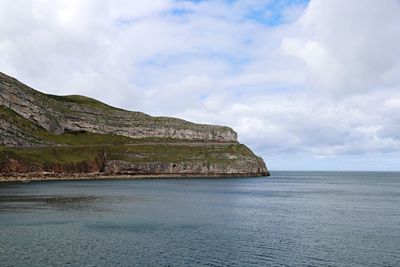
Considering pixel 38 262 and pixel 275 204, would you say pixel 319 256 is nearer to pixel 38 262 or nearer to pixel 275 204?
pixel 38 262

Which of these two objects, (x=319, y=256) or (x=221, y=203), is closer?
(x=319, y=256)

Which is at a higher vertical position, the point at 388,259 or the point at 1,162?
the point at 1,162

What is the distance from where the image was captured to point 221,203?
112m

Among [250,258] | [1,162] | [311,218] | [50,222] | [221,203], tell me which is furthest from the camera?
[1,162]

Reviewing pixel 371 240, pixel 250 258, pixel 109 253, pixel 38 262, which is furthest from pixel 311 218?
pixel 38 262

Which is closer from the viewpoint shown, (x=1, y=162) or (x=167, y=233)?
(x=167, y=233)

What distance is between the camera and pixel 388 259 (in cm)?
5128

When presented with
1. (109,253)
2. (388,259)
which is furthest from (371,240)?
(109,253)

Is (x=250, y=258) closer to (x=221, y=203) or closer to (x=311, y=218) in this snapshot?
(x=311, y=218)

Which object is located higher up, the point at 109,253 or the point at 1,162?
the point at 1,162

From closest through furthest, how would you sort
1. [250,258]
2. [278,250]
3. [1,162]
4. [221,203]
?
[250,258] < [278,250] < [221,203] < [1,162]

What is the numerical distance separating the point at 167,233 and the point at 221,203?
47.2 metres

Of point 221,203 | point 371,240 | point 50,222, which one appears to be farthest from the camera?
point 221,203

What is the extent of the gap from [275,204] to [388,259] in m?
61.8
